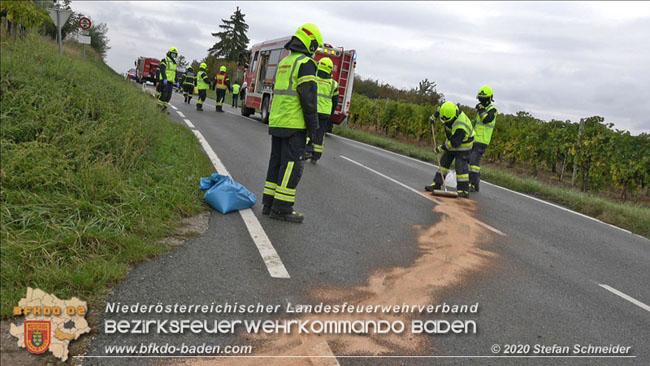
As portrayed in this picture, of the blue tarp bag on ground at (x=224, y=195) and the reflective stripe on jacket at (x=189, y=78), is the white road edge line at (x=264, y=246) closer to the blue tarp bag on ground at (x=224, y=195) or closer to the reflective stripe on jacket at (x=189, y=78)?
the blue tarp bag on ground at (x=224, y=195)

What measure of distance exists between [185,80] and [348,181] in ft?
42.5

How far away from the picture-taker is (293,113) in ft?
18.2

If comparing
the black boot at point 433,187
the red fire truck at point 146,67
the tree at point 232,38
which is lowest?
the black boot at point 433,187

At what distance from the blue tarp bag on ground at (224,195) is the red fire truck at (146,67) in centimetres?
3837

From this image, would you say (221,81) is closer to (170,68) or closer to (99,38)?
(170,68)

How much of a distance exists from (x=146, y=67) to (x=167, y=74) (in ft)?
111

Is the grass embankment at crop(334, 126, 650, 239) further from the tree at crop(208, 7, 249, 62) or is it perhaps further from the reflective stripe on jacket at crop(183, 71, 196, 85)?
the tree at crop(208, 7, 249, 62)

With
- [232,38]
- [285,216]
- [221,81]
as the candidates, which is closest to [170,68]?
[221,81]

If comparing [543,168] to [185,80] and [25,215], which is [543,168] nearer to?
[185,80]

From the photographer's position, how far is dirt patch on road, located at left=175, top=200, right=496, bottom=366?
295 cm

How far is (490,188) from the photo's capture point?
36.2 ft

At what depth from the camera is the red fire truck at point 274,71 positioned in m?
16.8

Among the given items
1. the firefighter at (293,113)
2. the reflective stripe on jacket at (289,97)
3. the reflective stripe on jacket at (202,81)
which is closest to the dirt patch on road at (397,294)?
the firefighter at (293,113)

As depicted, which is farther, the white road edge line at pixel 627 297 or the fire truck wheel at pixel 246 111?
the fire truck wheel at pixel 246 111
